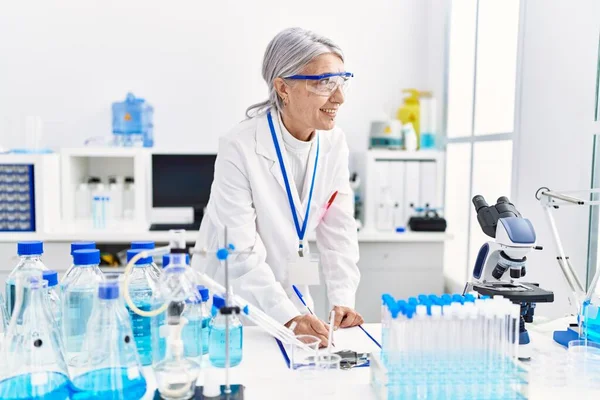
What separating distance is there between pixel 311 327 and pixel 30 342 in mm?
686

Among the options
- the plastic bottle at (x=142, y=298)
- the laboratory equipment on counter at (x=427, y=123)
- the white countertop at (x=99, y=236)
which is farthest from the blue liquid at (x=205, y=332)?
the laboratory equipment on counter at (x=427, y=123)

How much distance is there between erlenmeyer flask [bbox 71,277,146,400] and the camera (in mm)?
1019

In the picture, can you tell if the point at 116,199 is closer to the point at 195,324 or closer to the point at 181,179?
the point at 181,179

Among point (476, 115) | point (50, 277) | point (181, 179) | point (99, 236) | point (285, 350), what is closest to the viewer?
point (50, 277)

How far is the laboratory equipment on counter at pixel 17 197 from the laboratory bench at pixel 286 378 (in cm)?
205

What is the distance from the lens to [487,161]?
298 cm

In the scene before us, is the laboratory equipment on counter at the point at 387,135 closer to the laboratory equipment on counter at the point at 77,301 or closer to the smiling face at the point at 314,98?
the smiling face at the point at 314,98

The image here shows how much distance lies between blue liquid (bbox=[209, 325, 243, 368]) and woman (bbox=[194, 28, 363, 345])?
31 centimetres

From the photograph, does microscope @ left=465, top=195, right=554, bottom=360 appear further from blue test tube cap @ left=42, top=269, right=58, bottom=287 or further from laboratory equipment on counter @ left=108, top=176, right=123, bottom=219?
Result: laboratory equipment on counter @ left=108, top=176, right=123, bottom=219

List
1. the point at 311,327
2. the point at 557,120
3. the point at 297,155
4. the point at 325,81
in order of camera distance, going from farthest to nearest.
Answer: the point at 557,120
the point at 297,155
the point at 325,81
the point at 311,327

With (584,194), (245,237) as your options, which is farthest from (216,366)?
(584,194)

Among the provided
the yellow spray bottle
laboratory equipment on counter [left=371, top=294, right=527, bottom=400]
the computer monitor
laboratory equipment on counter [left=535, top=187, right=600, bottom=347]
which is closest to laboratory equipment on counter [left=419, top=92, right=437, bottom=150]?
the yellow spray bottle

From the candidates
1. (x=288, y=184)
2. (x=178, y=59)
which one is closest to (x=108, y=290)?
(x=288, y=184)

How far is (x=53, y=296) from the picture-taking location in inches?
49.7
